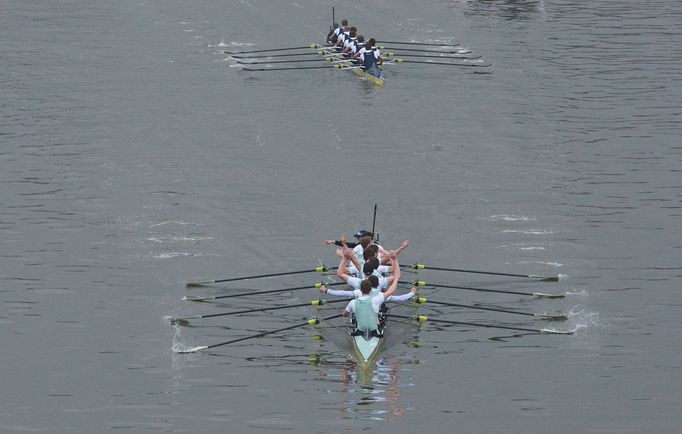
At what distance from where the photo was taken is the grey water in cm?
3419

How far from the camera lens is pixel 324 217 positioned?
1902 inches

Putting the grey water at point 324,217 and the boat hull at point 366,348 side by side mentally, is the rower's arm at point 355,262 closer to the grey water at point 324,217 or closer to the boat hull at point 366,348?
the grey water at point 324,217

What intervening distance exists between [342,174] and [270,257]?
10.3m

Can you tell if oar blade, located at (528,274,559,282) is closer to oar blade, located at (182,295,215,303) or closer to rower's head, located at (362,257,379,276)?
rower's head, located at (362,257,379,276)

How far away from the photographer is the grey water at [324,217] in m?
34.2

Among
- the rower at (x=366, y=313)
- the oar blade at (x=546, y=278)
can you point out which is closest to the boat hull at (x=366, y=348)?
the rower at (x=366, y=313)

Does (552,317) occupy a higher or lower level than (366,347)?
higher

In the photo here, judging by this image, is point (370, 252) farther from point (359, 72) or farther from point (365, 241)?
point (359, 72)

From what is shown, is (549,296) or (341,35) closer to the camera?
(549,296)

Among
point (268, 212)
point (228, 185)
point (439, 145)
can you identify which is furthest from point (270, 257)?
point (439, 145)

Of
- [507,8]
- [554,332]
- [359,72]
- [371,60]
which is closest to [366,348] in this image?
[554,332]

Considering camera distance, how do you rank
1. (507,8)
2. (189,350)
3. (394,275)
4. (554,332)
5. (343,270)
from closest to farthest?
(189,350) < (554,332) < (394,275) < (343,270) < (507,8)

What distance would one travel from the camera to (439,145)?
5794cm

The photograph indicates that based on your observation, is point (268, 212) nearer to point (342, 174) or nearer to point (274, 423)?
point (342, 174)
